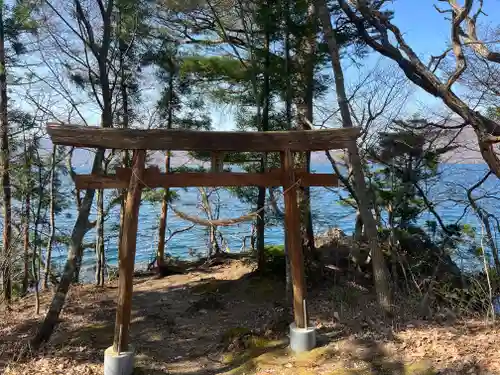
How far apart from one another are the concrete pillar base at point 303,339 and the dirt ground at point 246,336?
0.30 feet

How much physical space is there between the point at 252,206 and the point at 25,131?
16.9 feet

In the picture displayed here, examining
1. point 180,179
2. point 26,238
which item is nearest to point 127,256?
point 180,179

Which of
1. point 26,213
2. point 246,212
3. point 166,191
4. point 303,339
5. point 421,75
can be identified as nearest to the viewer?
point 303,339

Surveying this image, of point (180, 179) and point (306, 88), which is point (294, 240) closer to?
point (180, 179)

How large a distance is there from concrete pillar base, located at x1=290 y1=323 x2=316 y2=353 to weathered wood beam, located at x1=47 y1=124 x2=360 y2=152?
2060 millimetres

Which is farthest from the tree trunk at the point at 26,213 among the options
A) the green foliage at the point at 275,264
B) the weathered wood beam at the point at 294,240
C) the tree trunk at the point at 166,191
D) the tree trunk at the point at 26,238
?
the weathered wood beam at the point at 294,240

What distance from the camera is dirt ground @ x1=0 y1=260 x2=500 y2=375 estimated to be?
4.27 metres

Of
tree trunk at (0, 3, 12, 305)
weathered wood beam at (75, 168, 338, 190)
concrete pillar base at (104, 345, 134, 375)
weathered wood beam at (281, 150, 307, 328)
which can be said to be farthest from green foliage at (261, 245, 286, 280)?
tree trunk at (0, 3, 12, 305)

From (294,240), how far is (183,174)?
1.47 metres

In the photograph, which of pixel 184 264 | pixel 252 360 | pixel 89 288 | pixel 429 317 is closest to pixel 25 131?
pixel 89 288

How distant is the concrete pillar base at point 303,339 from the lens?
4738 mm

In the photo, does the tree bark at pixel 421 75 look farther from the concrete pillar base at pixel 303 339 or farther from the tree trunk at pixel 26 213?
the tree trunk at pixel 26 213

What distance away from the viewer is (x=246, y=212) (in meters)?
9.81

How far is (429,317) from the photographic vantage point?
5250mm
